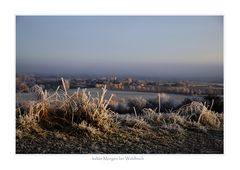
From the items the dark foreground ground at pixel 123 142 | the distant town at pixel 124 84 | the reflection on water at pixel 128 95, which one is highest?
the distant town at pixel 124 84

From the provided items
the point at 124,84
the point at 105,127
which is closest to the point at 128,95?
the point at 124,84

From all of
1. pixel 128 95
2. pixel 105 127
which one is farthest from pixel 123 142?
pixel 128 95

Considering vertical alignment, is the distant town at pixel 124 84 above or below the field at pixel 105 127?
above

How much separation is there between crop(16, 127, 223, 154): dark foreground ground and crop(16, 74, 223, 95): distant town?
0.24 m

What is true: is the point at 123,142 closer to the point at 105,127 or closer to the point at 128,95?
the point at 105,127

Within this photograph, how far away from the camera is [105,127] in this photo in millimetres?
2812

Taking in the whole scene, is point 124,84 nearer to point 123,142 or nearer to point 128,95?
point 128,95

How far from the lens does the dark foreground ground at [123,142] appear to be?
278cm

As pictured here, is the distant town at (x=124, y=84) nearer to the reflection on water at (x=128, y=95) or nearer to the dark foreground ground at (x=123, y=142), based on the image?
the reflection on water at (x=128, y=95)

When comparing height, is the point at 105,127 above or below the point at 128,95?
below

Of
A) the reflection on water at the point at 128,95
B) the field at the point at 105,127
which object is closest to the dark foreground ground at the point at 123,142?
the field at the point at 105,127

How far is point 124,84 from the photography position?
283 cm

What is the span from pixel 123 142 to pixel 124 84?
0.34m
